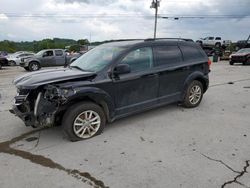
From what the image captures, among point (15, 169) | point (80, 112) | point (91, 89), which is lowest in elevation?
point (15, 169)

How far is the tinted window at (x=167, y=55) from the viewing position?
5.27 metres

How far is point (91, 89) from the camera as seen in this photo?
424cm

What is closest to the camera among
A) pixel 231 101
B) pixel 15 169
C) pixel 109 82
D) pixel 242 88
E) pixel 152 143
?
pixel 15 169

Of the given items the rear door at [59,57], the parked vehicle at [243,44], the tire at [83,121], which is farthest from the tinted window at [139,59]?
the parked vehicle at [243,44]

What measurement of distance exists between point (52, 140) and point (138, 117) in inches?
76.2

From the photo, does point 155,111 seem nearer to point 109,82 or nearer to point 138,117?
point 138,117

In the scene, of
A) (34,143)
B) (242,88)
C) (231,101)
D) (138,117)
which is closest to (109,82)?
(138,117)

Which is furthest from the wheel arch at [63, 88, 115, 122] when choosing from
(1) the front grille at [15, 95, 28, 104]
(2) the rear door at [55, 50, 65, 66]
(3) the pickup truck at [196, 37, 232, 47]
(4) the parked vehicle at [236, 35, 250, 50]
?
(3) the pickup truck at [196, 37, 232, 47]

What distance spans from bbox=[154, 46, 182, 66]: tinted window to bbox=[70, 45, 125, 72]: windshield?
0.86 m

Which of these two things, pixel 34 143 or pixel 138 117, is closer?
pixel 34 143

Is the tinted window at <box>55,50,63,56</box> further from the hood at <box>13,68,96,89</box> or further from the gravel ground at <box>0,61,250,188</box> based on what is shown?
the hood at <box>13,68,96,89</box>

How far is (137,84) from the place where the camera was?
489 centimetres

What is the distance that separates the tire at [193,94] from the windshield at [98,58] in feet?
6.94

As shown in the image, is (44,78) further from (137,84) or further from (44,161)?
(137,84)
